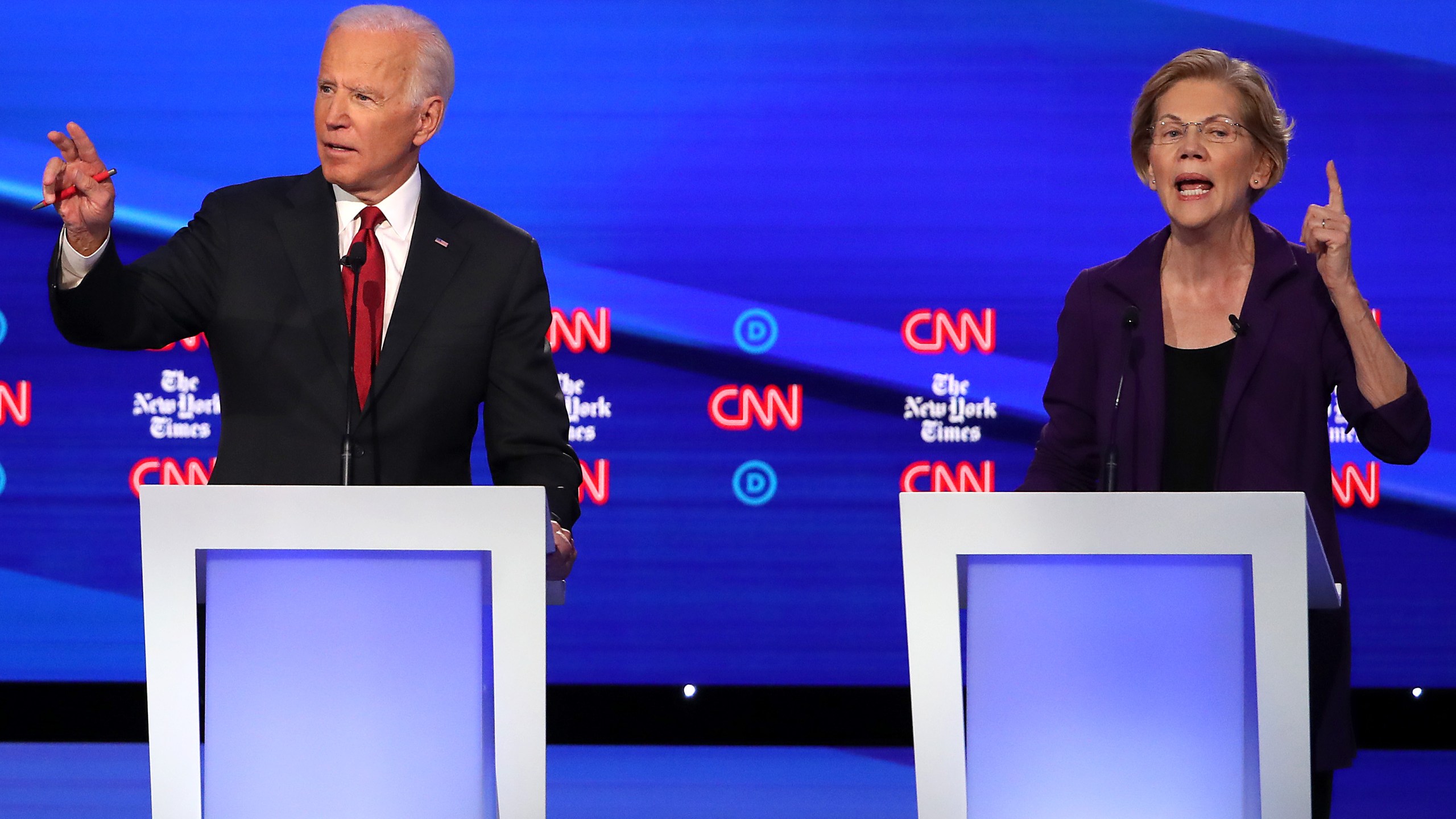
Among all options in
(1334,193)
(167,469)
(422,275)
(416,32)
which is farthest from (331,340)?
(167,469)

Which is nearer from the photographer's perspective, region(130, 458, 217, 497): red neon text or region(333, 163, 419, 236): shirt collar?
region(333, 163, 419, 236): shirt collar

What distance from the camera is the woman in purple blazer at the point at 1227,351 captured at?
81.9 inches

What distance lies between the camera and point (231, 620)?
160cm

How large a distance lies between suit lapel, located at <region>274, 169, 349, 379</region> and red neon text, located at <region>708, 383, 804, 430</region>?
6.88 ft

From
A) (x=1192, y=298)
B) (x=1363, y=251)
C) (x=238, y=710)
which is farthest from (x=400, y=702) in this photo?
(x=1363, y=251)

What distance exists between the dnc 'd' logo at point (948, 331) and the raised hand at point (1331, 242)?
84.0 inches

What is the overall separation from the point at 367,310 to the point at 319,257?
116 mm

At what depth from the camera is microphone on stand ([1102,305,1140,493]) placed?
1.90 metres

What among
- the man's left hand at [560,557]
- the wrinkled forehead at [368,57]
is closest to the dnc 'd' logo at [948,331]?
the wrinkled forehead at [368,57]

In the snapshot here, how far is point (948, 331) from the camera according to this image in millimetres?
4285

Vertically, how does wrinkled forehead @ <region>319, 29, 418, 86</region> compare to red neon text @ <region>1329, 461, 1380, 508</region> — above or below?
above

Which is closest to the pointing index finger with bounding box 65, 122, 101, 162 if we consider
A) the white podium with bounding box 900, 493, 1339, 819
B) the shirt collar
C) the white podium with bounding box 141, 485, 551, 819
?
the shirt collar

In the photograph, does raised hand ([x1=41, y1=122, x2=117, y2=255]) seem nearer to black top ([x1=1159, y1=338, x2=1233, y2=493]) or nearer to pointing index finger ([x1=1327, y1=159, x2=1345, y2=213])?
black top ([x1=1159, y1=338, x2=1233, y2=493])

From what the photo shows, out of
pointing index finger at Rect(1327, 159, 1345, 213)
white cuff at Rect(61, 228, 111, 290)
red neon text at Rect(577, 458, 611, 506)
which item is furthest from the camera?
red neon text at Rect(577, 458, 611, 506)
